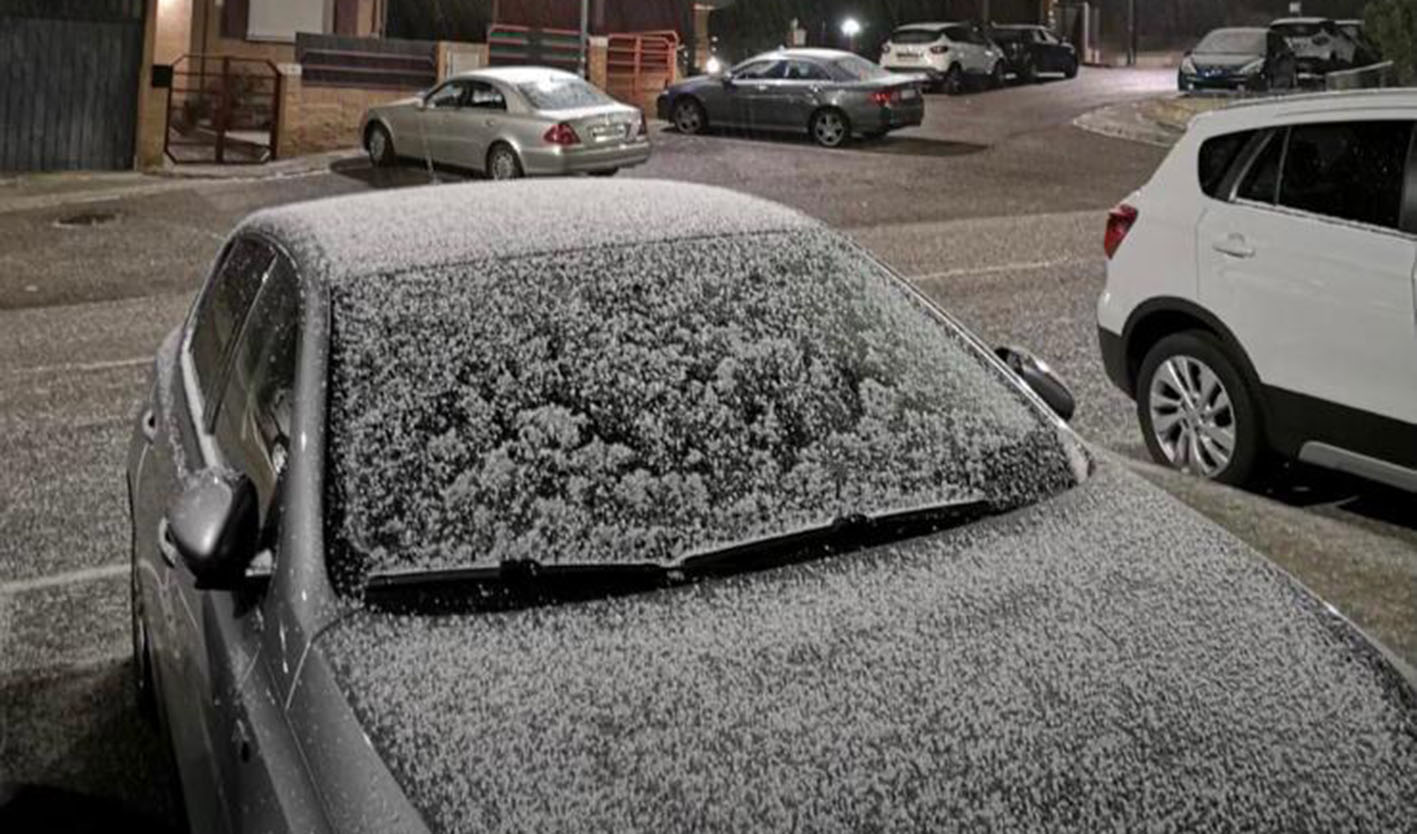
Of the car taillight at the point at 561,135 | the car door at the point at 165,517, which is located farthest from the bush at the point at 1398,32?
the car door at the point at 165,517

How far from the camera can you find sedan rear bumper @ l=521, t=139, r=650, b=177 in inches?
674

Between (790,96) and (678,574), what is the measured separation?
1975 centimetres

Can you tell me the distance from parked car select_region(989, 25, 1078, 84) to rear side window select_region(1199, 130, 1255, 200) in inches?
1088

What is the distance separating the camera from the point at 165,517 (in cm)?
297

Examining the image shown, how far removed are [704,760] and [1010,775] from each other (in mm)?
453

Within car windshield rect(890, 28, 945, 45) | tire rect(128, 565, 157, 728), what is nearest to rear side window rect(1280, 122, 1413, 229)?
tire rect(128, 565, 157, 728)

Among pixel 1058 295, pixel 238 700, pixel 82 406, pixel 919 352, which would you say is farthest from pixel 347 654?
pixel 1058 295

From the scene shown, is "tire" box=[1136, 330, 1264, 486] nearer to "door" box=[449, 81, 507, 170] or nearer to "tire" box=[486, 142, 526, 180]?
"tire" box=[486, 142, 526, 180]

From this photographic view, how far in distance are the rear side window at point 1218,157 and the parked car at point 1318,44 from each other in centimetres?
2443

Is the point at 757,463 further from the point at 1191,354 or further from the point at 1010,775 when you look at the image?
the point at 1191,354

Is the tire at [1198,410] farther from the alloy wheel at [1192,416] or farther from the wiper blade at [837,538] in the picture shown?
the wiper blade at [837,538]

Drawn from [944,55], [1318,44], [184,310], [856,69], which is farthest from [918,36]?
[184,310]

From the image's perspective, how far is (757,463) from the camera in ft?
9.37

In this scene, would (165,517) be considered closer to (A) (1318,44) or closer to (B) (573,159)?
(B) (573,159)
